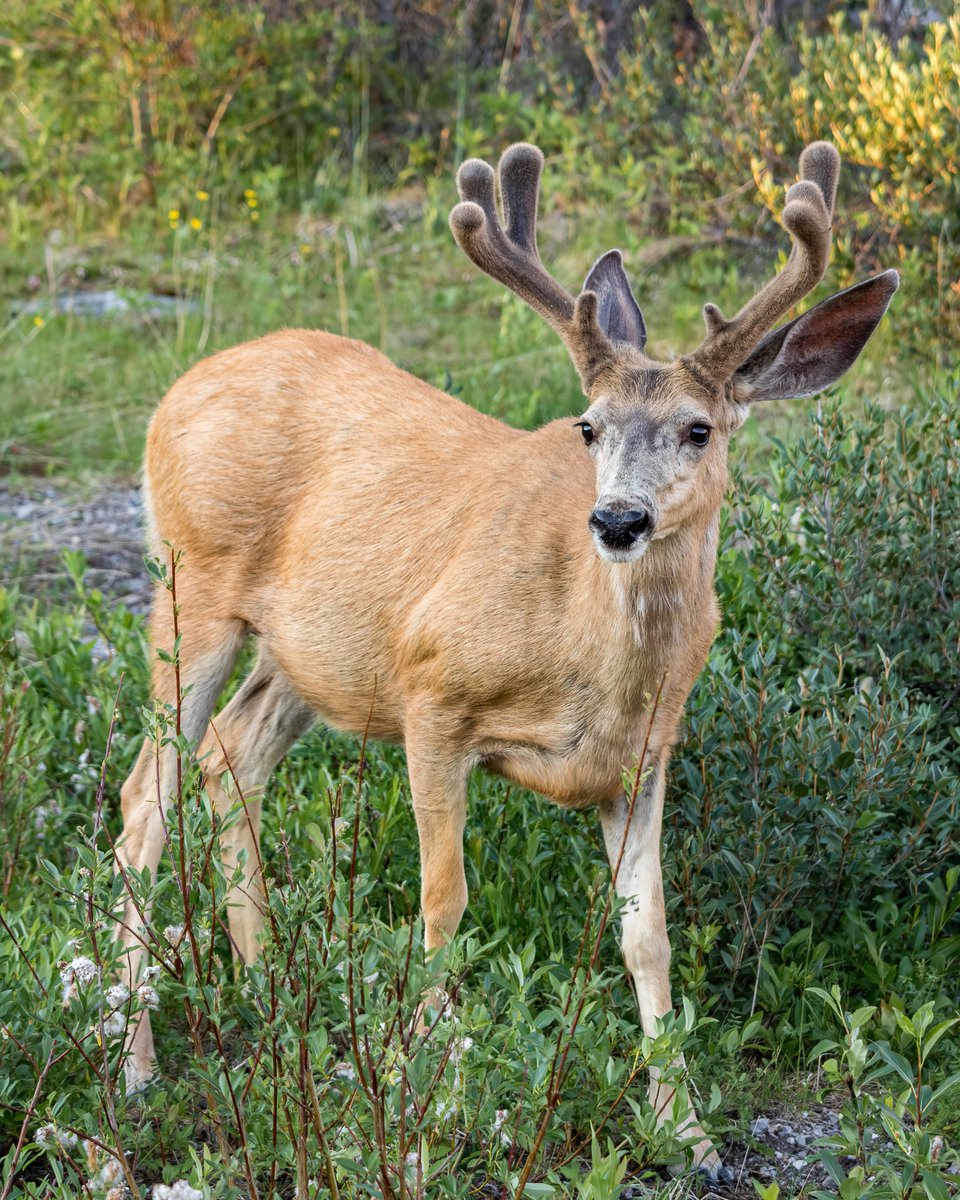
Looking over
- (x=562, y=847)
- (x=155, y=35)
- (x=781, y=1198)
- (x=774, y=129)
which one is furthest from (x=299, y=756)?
(x=155, y=35)

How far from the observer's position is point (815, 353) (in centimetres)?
404

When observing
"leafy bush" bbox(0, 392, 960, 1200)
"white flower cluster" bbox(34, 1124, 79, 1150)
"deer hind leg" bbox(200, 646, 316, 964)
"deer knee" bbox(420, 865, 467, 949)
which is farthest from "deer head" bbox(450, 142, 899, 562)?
"white flower cluster" bbox(34, 1124, 79, 1150)

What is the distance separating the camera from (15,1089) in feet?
11.8

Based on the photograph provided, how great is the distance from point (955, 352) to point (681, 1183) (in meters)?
5.29

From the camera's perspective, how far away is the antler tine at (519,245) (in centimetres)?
404

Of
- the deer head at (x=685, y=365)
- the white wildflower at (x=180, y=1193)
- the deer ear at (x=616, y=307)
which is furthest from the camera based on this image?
the deer ear at (x=616, y=307)

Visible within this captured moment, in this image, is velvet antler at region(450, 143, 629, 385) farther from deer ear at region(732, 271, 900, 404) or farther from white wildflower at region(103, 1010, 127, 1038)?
white wildflower at region(103, 1010, 127, 1038)

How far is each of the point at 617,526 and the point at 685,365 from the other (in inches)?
25.4

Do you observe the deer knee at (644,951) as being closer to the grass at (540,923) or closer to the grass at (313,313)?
the grass at (540,923)

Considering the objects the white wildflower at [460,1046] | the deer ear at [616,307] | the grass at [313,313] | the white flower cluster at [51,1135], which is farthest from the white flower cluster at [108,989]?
the grass at [313,313]

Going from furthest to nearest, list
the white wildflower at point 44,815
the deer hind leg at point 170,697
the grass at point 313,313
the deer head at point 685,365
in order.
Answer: the grass at point 313,313, the white wildflower at point 44,815, the deer hind leg at point 170,697, the deer head at point 685,365

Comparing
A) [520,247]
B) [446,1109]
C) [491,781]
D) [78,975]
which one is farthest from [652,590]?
[78,975]

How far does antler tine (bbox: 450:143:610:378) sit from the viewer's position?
404 centimetres

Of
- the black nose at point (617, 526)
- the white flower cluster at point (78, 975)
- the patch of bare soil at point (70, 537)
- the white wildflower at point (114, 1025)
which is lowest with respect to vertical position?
the patch of bare soil at point (70, 537)
